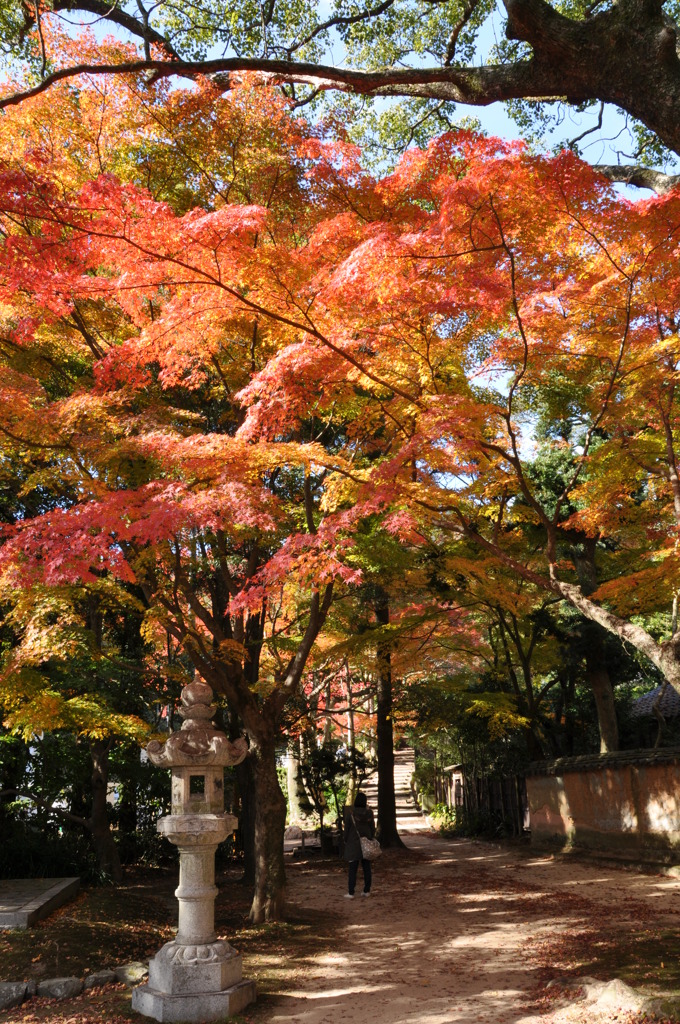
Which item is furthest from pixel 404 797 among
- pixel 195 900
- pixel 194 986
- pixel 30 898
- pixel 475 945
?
pixel 194 986

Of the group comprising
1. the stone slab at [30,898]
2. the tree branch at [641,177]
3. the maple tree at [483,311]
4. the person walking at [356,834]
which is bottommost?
the stone slab at [30,898]

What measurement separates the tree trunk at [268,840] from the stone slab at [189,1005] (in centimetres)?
327

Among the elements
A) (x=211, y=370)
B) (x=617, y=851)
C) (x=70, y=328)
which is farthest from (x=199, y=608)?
(x=617, y=851)

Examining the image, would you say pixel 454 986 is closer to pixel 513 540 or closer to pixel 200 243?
pixel 200 243

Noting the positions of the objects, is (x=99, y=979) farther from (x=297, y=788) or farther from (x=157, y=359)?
(x=297, y=788)

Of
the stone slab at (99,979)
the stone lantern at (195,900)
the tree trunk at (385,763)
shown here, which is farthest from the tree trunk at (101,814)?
the stone lantern at (195,900)

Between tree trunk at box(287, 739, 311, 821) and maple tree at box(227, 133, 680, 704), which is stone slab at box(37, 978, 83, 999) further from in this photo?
tree trunk at box(287, 739, 311, 821)

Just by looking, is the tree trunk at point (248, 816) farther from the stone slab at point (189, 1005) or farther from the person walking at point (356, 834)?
the stone slab at point (189, 1005)

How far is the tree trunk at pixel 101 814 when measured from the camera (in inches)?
515

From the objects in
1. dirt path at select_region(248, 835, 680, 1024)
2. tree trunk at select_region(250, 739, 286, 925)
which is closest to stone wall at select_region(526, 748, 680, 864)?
dirt path at select_region(248, 835, 680, 1024)

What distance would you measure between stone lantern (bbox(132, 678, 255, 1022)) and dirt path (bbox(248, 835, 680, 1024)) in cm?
55

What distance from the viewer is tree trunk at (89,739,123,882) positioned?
42.9ft

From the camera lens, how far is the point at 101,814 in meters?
13.1

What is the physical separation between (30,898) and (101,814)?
3.16 m
